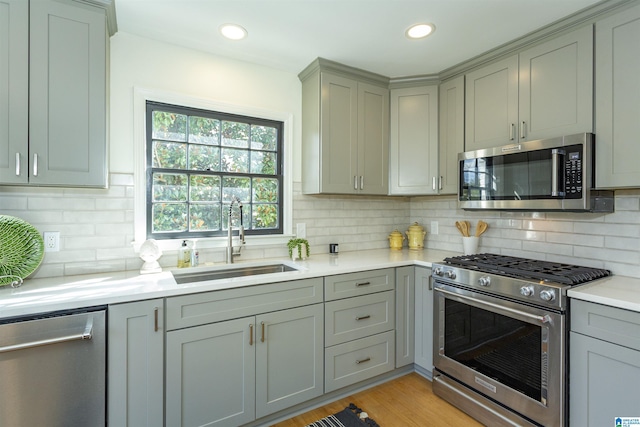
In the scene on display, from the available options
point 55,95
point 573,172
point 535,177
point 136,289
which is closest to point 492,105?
point 535,177

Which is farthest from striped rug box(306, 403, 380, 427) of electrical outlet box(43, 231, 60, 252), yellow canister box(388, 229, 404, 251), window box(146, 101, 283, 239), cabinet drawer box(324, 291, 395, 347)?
electrical outlet box(43, 231, 60, 252)

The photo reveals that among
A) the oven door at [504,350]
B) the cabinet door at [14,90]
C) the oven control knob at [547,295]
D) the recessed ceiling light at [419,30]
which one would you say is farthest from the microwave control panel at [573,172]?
the cabinet door at [14,90]

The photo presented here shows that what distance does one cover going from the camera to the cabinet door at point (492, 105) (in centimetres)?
223

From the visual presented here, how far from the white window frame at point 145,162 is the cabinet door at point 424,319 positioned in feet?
3.76

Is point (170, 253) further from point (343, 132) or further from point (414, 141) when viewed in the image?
point (414, 141)

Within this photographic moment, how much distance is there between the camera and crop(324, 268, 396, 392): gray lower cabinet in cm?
218

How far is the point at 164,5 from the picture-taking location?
183 centimetres

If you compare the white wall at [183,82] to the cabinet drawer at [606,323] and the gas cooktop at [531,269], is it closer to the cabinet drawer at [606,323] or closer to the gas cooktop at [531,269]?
the gas cooktop at [531,269]

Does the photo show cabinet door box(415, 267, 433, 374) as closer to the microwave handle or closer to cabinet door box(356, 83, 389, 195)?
cabinet door box(356, 83, 389, 195)

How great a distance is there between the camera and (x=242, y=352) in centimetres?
185

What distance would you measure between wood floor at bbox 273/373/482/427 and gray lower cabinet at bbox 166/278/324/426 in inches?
5.3

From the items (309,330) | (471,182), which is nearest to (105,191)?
(309,330)

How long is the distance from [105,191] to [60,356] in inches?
40.0

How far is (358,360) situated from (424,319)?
2.02 feet
